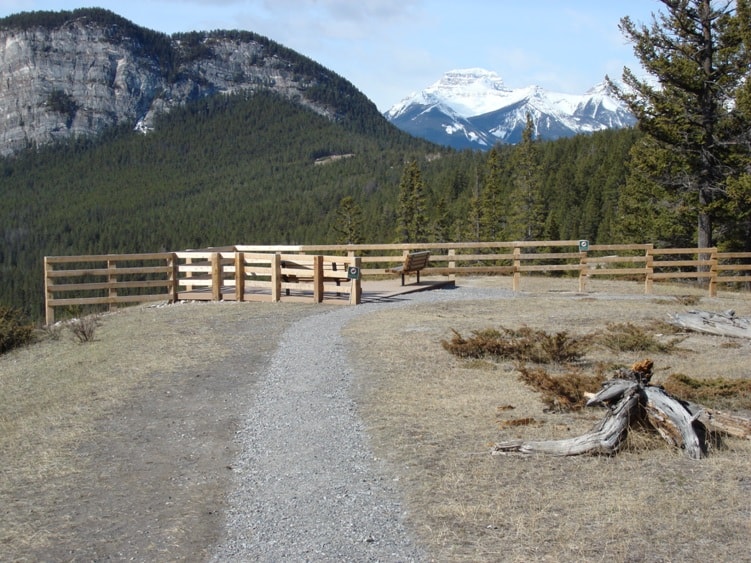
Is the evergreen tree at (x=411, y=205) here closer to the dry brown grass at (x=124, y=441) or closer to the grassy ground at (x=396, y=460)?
the dry brown grass at (x=124, y=441)

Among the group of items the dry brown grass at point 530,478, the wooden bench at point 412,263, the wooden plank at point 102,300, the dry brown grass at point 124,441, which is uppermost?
the wooden bench at point 412,263

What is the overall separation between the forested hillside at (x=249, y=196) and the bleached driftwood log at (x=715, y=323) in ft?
166

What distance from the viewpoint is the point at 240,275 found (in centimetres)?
1908

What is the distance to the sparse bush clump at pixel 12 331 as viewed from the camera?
16359 mm

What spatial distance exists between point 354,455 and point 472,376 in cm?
369

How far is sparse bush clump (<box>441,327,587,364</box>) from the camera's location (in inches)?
444

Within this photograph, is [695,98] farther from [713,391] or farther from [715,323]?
[713,391]

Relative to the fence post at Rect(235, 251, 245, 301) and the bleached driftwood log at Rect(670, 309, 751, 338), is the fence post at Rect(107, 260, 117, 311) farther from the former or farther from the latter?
the bleached driftwood log at Rect(670, 309, 751, 338)

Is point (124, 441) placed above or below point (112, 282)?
below

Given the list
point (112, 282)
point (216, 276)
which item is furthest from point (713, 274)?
point (112, 282)

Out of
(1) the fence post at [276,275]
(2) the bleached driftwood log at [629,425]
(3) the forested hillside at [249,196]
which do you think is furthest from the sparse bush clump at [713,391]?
(3) the forested hillside at [249,196]

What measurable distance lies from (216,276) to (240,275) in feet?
2.49

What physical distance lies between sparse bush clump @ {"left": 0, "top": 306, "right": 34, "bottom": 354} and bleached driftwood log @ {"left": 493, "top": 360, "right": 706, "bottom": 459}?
1319 cm

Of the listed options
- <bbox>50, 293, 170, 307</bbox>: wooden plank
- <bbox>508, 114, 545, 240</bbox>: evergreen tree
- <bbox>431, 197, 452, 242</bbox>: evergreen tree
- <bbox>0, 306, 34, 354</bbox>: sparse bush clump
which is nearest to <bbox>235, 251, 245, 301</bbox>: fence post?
<bbox>50, 293, 170, 307</bbox>: wooden plank
